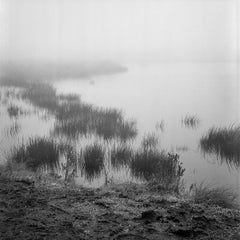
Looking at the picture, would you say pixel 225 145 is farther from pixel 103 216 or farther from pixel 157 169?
pixel 103 216

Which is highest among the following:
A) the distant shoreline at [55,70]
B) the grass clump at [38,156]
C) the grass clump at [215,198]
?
the distant shoreline at [55,70]

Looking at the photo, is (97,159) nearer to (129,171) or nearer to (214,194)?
(129,171)

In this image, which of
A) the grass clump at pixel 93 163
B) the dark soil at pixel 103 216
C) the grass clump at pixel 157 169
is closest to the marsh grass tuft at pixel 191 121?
the grass clump at pixel 157 169

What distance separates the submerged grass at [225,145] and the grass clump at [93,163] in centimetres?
304

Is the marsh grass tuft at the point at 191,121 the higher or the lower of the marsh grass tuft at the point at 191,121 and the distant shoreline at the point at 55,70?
the lower

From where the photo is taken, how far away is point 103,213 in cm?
482

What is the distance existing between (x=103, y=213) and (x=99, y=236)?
2.07 ft

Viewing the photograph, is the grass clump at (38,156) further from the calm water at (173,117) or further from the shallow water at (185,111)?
the shallow water at (185,111)

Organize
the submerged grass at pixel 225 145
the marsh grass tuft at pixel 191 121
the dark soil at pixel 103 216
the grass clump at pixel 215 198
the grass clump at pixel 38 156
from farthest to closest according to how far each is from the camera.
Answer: the marsh grass tuft at pixel 191 121 < the submerged grass at pixel 225 145 < the grass clump at pixel 38 156 < the grass clump at pixel 215 198 < the dark soil at pixel 103 216

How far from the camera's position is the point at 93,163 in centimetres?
831

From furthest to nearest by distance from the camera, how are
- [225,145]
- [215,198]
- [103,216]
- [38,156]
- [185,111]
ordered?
1. [185,111]
2. [225,145]
3. [38,156]
4. [215,198]
5. [103,216]

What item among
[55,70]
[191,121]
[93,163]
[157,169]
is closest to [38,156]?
[93,163]

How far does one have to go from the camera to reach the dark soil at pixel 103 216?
168 inches

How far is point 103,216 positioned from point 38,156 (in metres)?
4.15
